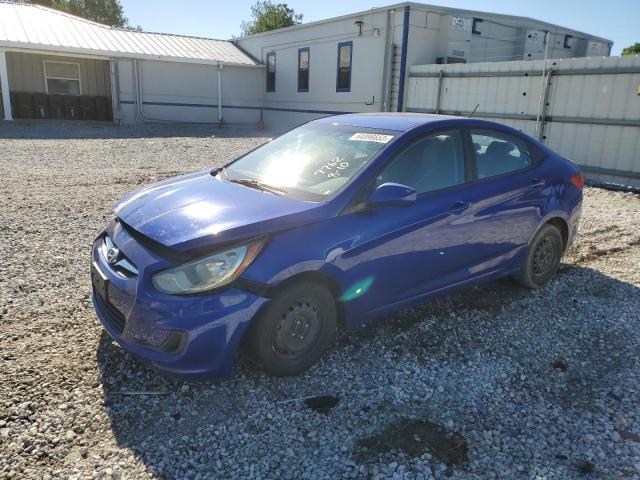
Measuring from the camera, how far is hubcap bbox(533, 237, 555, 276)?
15.5 ft

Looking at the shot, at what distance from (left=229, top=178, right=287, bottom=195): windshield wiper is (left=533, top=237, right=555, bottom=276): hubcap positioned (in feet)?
8.59

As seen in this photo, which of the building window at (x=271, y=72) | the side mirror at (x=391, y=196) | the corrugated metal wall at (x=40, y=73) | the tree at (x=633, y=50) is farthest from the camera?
the tree at (x=633, y=50)

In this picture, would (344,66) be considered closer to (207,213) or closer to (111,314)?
(207,213)

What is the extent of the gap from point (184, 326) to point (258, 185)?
127cm

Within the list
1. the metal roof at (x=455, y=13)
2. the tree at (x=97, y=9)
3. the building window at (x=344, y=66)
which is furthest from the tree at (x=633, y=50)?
the tree at (x=97, y=9)

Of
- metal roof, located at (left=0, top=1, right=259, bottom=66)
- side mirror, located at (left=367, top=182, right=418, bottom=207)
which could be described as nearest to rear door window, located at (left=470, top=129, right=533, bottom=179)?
side mirror, located at (left=367, top=182, right=418, bottom=207)

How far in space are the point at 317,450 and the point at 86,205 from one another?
Answer: 6.14 meters

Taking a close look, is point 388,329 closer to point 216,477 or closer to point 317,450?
point 317,450

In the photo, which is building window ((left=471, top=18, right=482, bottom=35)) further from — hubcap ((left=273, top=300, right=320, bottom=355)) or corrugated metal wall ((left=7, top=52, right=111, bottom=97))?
corrugated metal wall ((left=7, top=52, right=111, bottom=97))

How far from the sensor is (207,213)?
314 centimetres

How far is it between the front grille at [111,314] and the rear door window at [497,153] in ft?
9.44

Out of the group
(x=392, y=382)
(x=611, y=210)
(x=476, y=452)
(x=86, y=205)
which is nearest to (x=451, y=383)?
(x=392, y=382)

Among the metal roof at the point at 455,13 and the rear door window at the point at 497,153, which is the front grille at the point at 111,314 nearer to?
the rear door window at the point at 497,153

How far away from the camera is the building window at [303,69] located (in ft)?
69.4
